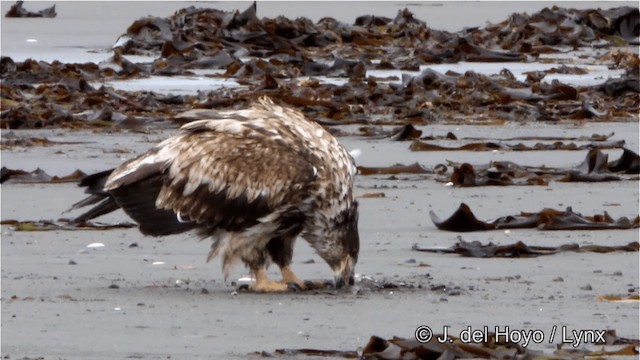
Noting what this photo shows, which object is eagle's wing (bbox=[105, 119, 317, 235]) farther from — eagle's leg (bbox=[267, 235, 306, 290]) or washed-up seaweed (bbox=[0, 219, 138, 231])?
washed-up seaweed (bbox=[0, 219, 138, 231])

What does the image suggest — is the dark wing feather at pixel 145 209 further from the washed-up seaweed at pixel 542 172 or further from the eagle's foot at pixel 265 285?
the washed-up seaweed at pixel 542 172

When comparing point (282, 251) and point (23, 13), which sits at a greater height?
point (282, 251)

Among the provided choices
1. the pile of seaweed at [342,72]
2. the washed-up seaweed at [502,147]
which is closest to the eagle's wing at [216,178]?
the washed-up seaweed at [502,147]

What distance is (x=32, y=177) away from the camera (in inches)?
348

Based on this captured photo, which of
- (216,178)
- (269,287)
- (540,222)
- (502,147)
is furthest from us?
(502,147)

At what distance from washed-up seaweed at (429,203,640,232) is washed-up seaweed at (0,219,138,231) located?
1441mm

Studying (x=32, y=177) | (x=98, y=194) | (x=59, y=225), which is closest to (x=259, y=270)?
(x=98, y=194)

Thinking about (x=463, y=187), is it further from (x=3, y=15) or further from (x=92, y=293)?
(x=3, y=15)

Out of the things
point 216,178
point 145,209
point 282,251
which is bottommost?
point 282,251

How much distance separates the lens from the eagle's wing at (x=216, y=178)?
6156 mm

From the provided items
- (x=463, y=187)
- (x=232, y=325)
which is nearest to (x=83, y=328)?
(x=232, y=325)

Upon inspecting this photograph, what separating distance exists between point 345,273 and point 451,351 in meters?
1.61

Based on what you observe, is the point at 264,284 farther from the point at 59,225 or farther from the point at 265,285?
the point at 59,225

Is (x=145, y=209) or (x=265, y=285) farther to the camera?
(x=145, y=209)
